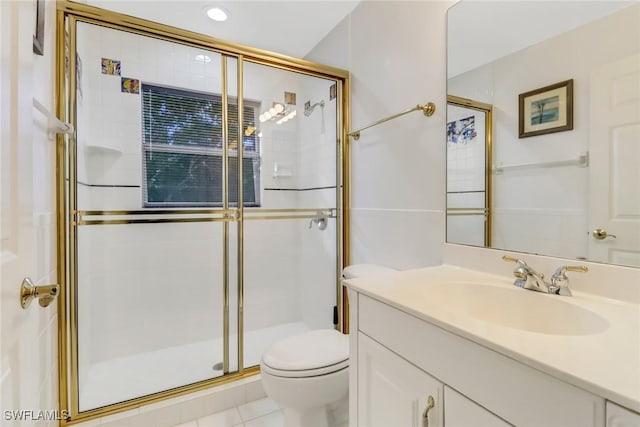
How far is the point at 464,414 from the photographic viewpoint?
0.64m

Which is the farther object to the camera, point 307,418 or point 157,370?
point 157,370

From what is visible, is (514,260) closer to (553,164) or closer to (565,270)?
(565,270)

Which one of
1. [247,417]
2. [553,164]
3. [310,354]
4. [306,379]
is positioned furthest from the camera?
[247,417]

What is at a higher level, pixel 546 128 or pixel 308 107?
pixel 308 107

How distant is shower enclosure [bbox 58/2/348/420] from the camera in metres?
1.60

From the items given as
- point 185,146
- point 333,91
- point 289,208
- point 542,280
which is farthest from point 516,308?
point 185,146

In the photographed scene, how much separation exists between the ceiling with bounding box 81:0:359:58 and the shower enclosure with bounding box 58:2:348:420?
0.23 metres

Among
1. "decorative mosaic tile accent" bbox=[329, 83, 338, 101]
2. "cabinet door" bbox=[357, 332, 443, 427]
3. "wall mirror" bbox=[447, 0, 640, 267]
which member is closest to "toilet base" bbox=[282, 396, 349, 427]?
"cabinet door" bbox=[357, 332, 443, 427]

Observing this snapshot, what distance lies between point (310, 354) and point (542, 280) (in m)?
0.94

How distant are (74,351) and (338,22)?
241 cm

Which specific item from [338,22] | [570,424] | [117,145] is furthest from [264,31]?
[570,424]

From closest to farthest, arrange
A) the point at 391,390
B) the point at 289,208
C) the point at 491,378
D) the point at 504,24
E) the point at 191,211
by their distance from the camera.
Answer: the point at 491,378
the point at 391,390
the point at 504,24
the point at 191,211
the point at 289,208

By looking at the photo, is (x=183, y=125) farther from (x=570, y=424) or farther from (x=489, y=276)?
(x=570, y=424)

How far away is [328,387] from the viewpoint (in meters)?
1.27
